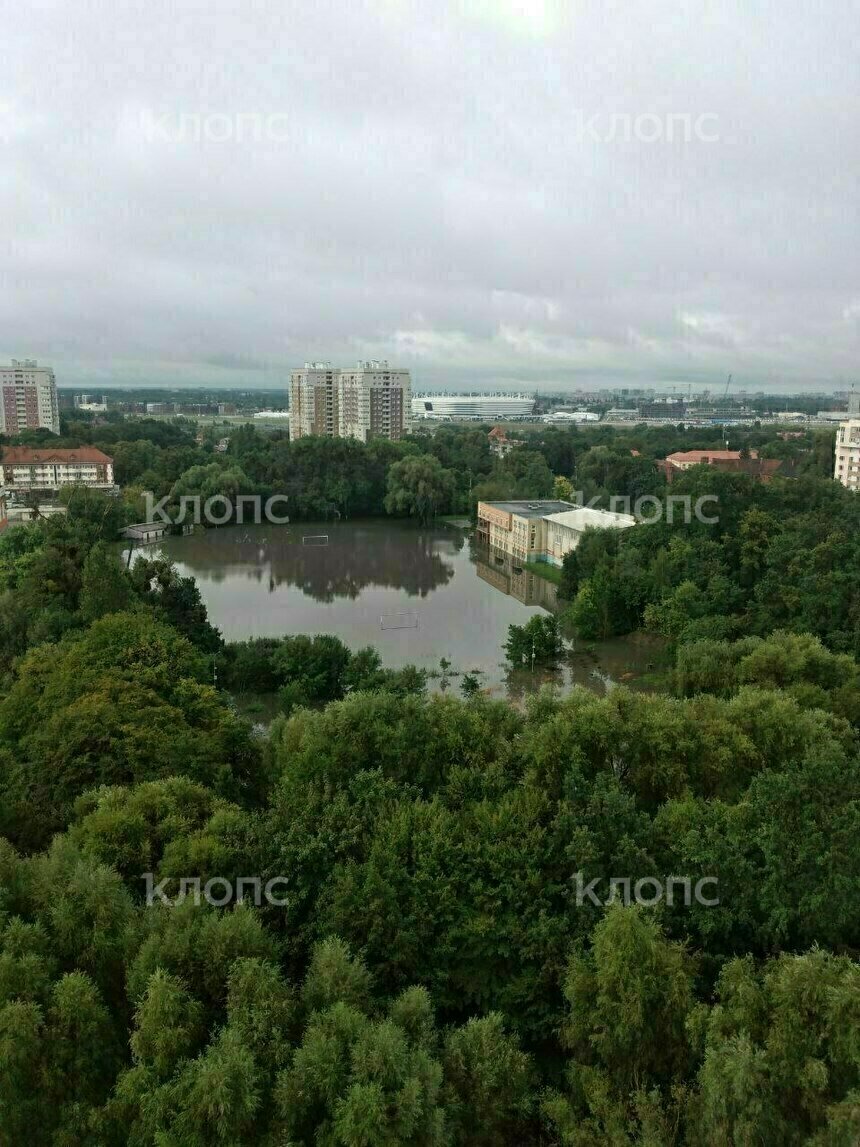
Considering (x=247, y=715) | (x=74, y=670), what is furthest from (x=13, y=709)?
(x=247, y=715)

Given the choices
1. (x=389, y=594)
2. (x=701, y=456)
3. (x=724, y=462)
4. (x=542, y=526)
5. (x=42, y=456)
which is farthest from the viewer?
(x=701, y=456)

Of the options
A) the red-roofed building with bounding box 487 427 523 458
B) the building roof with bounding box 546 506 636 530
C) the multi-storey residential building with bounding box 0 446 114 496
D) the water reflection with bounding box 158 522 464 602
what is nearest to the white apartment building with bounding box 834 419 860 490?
the building roof with bounding box 546 506 636 530

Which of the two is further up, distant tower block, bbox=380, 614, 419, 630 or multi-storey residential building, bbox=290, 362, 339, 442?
multi-storey residential building, bbox=290, 362, 339, 442

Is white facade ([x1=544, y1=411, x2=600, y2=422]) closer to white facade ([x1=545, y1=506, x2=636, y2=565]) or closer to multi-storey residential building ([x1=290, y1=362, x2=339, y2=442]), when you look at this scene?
multi-storey residential building ([x1=290, y1=362, x2=339, y2=442])

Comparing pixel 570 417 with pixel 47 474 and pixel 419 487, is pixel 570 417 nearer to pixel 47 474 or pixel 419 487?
pixel 419 487

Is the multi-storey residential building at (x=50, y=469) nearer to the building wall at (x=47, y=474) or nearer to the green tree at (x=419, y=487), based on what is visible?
the building wall at (x=47, y=474)

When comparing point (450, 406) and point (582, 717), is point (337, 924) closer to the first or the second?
point (582, 717)

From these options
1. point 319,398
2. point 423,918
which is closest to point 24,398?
point 319,398
